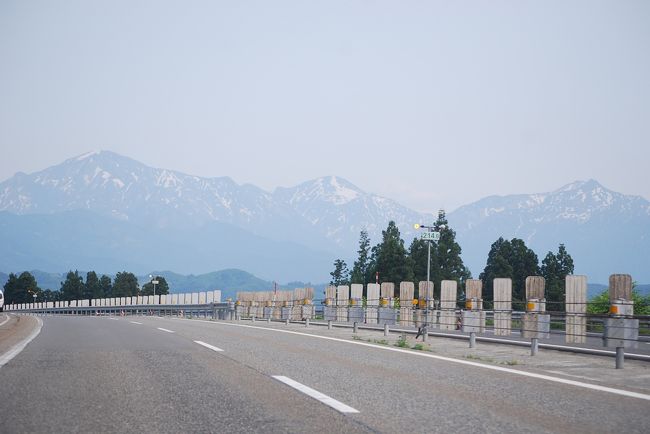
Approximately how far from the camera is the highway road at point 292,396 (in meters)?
6.68

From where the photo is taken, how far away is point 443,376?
1066 centimetres

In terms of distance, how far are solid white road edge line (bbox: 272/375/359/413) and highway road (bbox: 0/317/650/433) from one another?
0.01 m

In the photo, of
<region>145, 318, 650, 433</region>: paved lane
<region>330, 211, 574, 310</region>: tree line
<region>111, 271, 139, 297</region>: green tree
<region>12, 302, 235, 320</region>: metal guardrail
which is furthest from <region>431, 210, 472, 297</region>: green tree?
<region>111, 271, 139, 297</region>: green tree

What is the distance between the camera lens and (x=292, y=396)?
8.25 meters

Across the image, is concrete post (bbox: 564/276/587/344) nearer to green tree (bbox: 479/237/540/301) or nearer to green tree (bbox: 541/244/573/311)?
green tree (bbox: 479/237/540/301)

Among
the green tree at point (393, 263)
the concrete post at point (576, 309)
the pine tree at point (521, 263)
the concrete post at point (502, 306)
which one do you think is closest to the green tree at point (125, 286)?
the green tree at point (393, 263)

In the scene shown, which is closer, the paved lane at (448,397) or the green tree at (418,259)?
the paved lane at (448,397)

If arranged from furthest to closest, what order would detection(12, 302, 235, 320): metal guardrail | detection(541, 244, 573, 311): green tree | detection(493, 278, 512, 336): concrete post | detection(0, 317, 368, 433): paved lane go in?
detection(541, 244, 573, 311): green tree < detection(12, 302, 235, 320): metal guardrail < detection(493, 278, 512, 336): concrete post < detection(0, 317, 368, 433): paved lane

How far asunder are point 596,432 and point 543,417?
792 mm

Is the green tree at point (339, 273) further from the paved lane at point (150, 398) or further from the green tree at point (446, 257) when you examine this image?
the paved lane at point (150, 398)

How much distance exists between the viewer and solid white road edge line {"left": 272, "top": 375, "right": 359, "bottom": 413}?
Result: 744 centimetres

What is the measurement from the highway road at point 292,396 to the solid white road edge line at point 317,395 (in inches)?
0.5

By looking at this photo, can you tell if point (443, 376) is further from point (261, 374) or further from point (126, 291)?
point (126, 291)

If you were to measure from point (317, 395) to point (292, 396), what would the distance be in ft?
0.95
